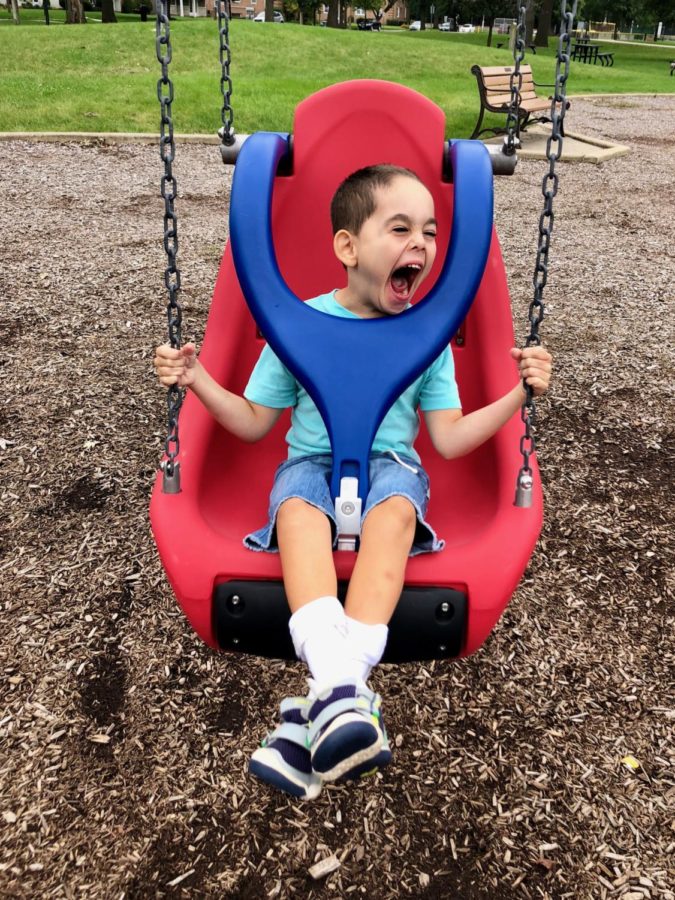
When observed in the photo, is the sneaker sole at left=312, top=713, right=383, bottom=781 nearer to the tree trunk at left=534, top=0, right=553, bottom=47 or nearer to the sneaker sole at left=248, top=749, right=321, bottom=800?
the sneaker sole at left=248, top=749, right=321, bottom=800

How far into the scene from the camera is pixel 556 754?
198 centimetres

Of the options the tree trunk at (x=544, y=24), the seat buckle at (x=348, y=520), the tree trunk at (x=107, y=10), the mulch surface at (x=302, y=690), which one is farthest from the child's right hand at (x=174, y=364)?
the tree trunk at (x=544, y=24)

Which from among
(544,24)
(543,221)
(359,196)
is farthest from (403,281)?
(544,24)

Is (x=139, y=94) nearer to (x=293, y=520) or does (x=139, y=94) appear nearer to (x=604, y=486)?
(x=604, y=486)

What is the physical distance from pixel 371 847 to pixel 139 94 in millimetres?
10652

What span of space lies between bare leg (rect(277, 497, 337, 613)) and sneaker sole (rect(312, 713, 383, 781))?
25cm

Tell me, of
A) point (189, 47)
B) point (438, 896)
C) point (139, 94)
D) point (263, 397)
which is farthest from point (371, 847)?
point (189, 47)

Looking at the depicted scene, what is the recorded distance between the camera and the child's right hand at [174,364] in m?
1.62

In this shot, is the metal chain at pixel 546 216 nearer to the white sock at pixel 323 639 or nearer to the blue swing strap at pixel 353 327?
the blue swing strap at pixel 353 327

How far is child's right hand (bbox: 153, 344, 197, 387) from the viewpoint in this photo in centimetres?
162

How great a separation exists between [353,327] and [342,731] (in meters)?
0.91

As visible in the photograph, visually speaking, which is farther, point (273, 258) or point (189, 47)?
point (189, 47)

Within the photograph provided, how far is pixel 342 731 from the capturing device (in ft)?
4.18

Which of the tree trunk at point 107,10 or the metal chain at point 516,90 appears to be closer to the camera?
the metal chain at point 516,90
